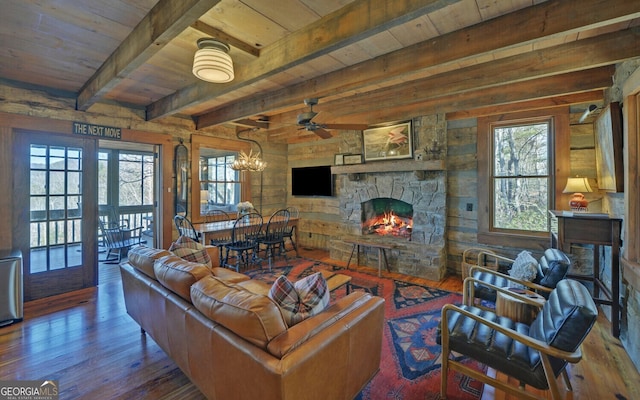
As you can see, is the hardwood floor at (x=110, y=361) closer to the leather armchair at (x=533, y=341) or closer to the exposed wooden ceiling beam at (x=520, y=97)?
the leather armchair at (x=533, y=341)

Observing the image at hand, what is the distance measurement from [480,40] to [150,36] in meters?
2.38

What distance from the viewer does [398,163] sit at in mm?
4465

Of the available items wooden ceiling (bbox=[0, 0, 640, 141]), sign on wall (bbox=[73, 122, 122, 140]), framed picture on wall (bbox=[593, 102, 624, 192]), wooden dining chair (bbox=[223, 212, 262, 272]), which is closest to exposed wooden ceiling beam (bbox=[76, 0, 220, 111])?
wooden ceiling (bbox=[0, 0, 640, 141])

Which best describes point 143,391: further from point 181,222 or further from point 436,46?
point 436,46

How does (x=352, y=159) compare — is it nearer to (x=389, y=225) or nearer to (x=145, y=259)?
(x=389, y=225)

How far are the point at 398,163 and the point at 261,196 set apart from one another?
3210 mm

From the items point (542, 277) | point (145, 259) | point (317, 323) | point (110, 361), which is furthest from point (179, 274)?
point (542, 277)

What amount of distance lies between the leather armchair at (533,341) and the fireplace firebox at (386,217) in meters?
3.00

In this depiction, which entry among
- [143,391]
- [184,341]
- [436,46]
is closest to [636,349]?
[436,46]

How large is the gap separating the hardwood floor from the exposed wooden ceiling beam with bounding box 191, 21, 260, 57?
2651mm

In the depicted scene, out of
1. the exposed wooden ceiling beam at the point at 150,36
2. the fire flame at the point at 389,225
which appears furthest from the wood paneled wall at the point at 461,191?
the exposed wooden ceiling beam at the point at 150,36

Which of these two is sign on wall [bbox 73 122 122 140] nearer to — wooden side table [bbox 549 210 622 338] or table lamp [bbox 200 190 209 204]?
table lamp [bbox 200 190 209 204]

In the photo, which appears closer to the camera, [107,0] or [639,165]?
[107,0]

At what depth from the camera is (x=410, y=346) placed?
2.46 m
